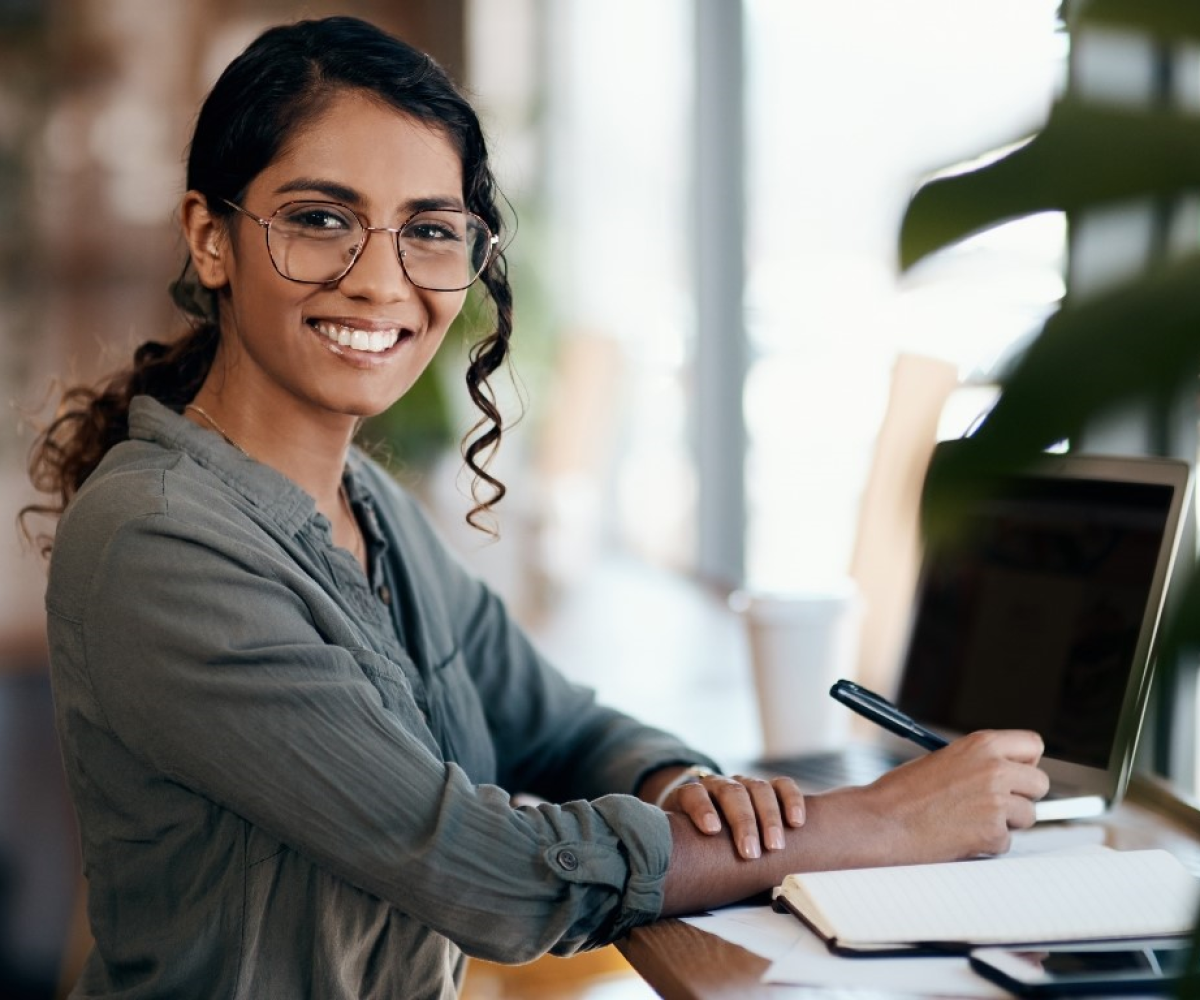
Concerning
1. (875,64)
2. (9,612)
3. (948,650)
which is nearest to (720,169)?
(875,64)

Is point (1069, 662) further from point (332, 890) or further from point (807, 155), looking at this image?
point (807, 155)

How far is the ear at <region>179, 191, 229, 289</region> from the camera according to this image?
1.35 meters

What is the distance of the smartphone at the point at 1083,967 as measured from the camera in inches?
35.0

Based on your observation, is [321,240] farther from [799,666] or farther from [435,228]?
[799,666]

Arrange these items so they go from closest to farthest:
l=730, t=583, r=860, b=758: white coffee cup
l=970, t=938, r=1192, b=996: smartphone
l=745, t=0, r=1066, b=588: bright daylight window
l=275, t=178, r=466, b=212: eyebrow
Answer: l=970, t=938, r=1192, b=996: smartphone < l=275, t=178, r=466, b=212: eyebrow < l=730, t=583, r=860, b=758: white coffee cup < l=745, t=0, r=1066, b=588: bright daylight window

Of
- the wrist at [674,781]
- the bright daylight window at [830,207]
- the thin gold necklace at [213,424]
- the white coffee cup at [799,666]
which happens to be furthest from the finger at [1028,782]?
the bright daylight window at [830,207]

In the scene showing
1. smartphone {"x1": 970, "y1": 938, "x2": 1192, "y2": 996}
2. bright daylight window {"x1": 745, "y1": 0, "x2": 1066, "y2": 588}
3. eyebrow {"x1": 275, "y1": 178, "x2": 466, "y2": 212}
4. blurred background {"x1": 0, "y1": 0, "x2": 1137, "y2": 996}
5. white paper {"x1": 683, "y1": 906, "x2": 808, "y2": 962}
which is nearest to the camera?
smartphone {"x1": 970, "y1": 938, "x2": 1192, "y2": 996}

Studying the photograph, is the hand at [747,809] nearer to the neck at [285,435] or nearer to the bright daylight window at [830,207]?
the neck at [285,435]

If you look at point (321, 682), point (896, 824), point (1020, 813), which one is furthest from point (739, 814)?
point (321, 682)

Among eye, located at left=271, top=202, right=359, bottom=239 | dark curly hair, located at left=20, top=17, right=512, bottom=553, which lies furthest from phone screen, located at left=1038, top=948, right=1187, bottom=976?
eye, located at left=271, top=202, right=359, bottom=239

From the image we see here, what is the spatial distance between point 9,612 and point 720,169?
3.00m

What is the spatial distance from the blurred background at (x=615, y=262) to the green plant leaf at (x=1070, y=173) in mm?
2203

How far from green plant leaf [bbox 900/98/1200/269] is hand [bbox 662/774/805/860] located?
29.0 inches

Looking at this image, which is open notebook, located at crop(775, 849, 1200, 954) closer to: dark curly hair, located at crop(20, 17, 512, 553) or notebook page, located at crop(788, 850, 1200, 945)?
notebook page, located at crop(788, 850, 1200, 945)
